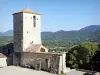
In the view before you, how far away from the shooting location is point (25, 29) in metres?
30.4

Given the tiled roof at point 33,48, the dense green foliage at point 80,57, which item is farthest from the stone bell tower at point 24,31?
the dense green foliage at point 80,57

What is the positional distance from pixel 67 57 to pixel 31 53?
19.6 feet

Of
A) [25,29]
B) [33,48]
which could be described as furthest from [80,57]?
[25,29]

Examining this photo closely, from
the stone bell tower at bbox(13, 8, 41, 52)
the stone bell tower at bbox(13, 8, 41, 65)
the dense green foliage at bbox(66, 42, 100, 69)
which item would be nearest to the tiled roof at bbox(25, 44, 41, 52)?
the stone bell tower at bbox(13, 8, 41, 65)

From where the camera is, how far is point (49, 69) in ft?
87.3

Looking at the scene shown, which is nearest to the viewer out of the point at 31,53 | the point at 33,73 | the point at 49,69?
the point at 33,73

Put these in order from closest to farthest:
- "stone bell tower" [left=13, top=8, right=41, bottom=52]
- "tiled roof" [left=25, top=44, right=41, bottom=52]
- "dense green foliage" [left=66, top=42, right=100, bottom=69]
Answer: "tiled roof" [left=25, top=44, right=41, bottom=52] < "stone bell tower" [left=13, top=8, right=41, bottom=52] < "dense green foliage" [left=66, top=42, right=100, bottom=69]

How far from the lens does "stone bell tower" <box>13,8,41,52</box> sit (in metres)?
30.2

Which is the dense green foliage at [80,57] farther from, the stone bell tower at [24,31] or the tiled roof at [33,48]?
the stone bell tower at [24,31]

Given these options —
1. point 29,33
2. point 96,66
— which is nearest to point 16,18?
point 29,33

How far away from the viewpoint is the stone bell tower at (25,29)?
99.2 feet

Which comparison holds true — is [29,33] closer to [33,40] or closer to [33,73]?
[33,40]

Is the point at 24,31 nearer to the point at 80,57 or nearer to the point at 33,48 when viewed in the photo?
the point at 33,48

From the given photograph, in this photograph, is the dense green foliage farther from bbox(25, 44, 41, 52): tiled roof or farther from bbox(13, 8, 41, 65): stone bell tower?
bbox(13, 8, 41, 65): stone bell tower
